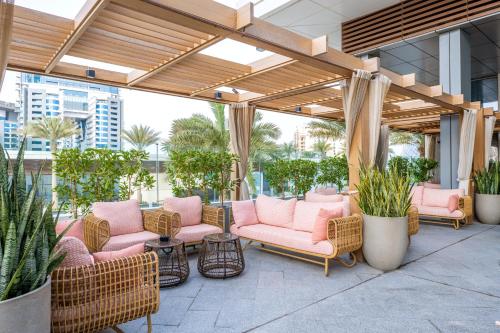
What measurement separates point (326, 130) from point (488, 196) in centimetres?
855

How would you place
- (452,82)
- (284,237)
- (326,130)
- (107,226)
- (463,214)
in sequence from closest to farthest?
(107,226) < (284,237) < (463,214) < (452,82) < (326,130)

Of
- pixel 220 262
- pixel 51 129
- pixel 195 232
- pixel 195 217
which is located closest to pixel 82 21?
pixel 195 232

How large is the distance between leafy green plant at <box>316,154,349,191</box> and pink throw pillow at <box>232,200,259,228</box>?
4514mm

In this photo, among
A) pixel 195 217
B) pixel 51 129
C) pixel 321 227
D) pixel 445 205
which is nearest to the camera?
pixel 321 227

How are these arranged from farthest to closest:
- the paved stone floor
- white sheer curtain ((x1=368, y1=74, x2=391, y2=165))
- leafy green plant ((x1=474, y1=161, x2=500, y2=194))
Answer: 1. leafy green plant ((x1=474, y1=161, x2=500, y2=194))
2. white sheer curtain ((x1=368, y1=74, x2=391, y2=165))
3. the paved stone floor

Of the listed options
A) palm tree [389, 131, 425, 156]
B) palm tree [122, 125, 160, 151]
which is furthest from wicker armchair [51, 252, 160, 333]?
palm tree [389, 131, 425, 156]

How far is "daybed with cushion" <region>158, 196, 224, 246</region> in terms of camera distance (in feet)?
16.3

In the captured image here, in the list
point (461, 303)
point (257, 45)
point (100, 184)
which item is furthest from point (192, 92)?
point (461, 303)

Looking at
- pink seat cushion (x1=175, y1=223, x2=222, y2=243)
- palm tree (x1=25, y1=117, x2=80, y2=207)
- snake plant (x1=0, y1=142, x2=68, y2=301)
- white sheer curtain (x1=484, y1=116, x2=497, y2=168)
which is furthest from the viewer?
palm tree (x1=25, y1=117, x2=80, y2=207)

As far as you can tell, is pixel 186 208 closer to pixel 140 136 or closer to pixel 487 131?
pixel 487 131

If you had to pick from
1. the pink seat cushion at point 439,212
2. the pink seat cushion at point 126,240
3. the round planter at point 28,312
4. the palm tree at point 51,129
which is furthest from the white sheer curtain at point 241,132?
the palm tree at point 51,129

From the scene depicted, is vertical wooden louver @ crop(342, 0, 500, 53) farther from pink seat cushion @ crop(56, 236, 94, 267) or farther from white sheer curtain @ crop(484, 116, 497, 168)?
pink seat cushion @ crop(56, 236, 94, 267)

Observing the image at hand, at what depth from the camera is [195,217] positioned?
552cm

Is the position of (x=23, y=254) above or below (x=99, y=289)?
above
